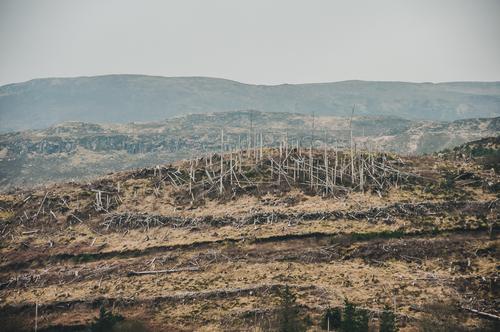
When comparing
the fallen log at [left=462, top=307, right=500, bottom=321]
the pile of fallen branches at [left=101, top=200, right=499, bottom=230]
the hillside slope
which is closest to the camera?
the fallen log at [left=462, top=307, right=500, bottom=321]

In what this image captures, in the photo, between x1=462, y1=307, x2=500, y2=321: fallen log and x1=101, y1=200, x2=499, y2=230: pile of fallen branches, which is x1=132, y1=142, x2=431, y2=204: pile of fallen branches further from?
x1=462, y1=307, x2=500, y2=321: fallen log

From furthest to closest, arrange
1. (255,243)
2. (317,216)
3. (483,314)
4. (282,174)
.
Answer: (282,174) < (317,216) < (255,243) < (483,314)

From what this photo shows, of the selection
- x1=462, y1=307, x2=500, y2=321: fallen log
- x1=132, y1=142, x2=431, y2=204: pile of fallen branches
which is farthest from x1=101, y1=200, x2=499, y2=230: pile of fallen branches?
x1=462, y1=307, x2=500, y2=321: fallen log

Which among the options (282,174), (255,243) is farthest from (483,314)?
(282,174)

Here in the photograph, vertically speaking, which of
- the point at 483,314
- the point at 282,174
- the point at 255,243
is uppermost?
the point at 282,174

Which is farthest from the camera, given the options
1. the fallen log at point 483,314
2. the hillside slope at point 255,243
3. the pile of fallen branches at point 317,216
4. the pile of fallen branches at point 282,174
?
the pile of fallen branches at point 282,174

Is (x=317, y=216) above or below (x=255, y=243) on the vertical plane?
above

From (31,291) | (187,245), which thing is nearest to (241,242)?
(187,245)

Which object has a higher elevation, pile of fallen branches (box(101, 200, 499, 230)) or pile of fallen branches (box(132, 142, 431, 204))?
pile of fallen branches (box(132, 142, 431, 204))

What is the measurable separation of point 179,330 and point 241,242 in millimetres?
17655

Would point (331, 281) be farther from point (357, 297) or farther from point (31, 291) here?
point (31, 291)

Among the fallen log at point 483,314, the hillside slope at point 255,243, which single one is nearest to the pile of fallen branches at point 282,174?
the hillside slope at point 255,243

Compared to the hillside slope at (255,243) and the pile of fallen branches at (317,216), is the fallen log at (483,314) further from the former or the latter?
the pile of fallen branches at (317,216)

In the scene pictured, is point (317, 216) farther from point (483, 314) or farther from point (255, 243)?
point (483, 314)
